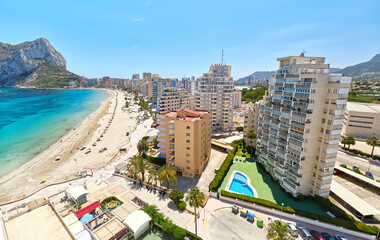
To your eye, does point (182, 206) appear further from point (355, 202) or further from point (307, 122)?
point (355, 202)

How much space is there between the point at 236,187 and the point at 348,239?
19573mm

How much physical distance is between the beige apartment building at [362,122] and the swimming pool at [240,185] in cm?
6047

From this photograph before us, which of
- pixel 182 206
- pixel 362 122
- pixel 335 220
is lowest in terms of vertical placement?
pixel 182 206

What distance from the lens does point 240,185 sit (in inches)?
1617

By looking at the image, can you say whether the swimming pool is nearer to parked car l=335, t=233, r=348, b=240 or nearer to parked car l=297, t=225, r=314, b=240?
parked car l=297, t=225, r=314, b=240

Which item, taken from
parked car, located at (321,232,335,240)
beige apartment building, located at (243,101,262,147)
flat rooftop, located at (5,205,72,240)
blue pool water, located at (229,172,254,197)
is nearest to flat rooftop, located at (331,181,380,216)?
parked car, located at (321,232,335,240)

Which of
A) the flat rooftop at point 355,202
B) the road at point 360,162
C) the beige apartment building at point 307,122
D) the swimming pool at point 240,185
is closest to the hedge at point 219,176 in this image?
the swimming pool at point 240,185

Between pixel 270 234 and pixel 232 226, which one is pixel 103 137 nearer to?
pixel 232 226

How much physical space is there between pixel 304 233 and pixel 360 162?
41.7 metres

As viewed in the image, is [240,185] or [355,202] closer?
[355,202]

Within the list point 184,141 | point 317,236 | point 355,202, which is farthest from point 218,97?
point 317,236

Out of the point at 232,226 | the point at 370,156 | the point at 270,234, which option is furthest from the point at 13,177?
the point at 370,156

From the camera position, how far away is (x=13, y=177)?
154 ft

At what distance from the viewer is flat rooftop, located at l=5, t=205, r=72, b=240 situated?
18.3 meters
